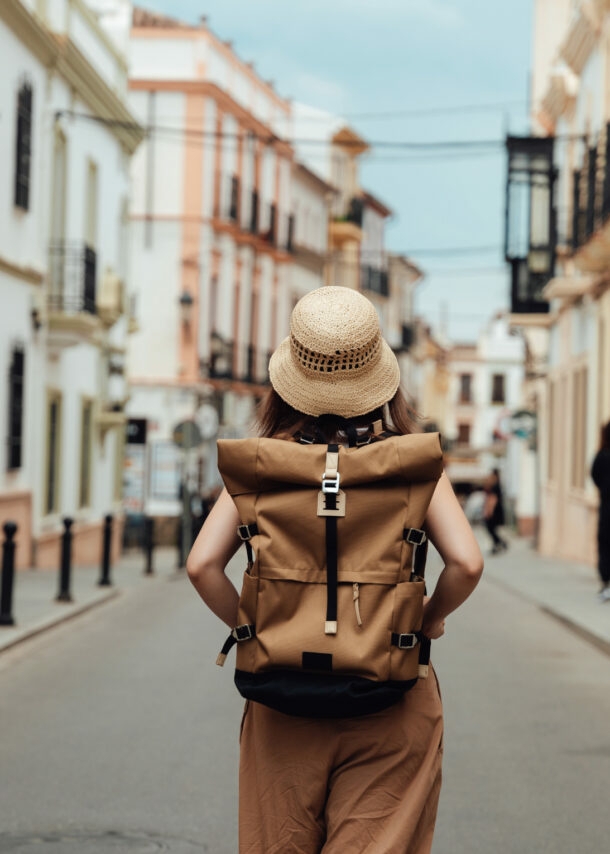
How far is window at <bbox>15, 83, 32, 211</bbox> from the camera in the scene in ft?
70.3

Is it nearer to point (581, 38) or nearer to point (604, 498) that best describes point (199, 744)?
point (604, 498)

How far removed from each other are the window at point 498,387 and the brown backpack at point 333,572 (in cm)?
9539

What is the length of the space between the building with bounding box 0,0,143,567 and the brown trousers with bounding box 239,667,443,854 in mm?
17702

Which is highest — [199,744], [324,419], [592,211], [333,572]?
[592,211]

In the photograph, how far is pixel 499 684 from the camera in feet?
35.9

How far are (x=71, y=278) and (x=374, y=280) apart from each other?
44.8 metres

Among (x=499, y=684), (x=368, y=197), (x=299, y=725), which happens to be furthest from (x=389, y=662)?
(x=368, y=197)

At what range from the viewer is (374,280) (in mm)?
68250

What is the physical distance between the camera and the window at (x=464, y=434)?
98.7 meters

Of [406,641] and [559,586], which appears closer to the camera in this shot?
[406,641]

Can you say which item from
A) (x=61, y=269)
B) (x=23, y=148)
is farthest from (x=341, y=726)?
(x=61, y=269)

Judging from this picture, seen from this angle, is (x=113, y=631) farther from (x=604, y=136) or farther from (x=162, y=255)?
(x=162, y=255)

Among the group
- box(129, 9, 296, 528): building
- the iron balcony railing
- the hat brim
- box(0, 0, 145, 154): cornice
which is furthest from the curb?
box(129, 9, 296, 528): building

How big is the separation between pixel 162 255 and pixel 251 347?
6.19 meters
